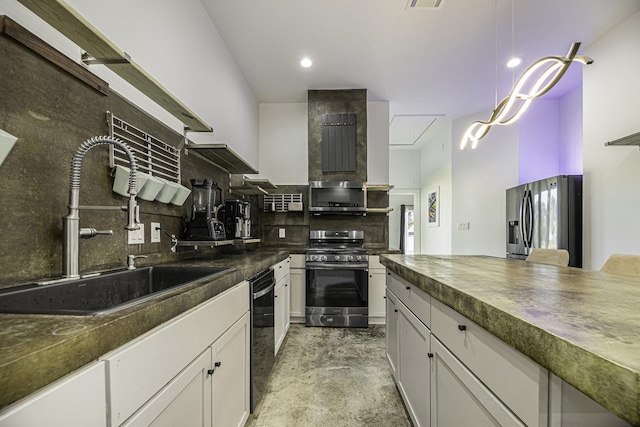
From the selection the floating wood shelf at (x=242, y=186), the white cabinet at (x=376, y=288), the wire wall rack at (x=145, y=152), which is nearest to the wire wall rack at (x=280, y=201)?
the floating wood shelf at (x=242, y=186)

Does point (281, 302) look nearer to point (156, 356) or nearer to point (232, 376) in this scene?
point (232, 376)

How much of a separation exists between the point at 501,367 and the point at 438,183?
5235mm

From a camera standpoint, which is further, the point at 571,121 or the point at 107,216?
the point at 571,121

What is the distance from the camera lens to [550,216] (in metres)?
3.12

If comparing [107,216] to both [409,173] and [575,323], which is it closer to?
[575,323]

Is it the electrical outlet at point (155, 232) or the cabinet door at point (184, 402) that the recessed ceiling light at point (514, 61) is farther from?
the cabinet door at point (184, 402)

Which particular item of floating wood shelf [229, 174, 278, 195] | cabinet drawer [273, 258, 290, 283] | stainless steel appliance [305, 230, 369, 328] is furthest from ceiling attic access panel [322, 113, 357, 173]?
cabinet drawer [273, 258, 290, 283]

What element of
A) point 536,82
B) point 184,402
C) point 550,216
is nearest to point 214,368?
point 184,402

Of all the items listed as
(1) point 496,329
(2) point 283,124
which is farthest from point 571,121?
(1) point 496,329

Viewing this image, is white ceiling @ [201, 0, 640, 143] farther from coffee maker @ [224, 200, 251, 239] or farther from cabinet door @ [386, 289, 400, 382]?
cabinet door @ [386, 289, 400, 382]

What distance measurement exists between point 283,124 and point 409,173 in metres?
3.60

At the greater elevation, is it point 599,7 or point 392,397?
point 599,7

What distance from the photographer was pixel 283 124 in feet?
13.8

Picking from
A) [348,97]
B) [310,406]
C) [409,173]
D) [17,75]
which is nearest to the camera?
[17,75]
